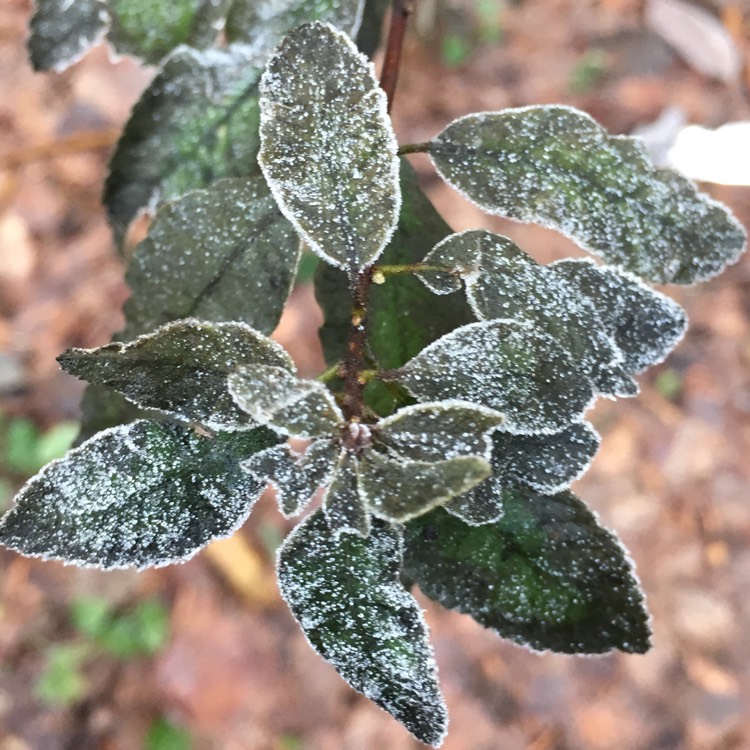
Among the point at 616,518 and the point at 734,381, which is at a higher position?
the point at 734,381

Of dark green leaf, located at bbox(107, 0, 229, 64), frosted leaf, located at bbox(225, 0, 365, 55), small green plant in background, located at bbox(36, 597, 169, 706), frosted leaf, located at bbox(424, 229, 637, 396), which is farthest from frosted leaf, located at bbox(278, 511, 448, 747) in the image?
small green plant in background, located at bbox(36, 597, 169, 706)

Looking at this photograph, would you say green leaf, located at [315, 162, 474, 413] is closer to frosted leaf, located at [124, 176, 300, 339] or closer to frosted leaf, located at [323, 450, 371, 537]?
frosted leaf, located at [124, 176, 300, 339]

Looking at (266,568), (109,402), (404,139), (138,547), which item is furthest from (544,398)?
(404,139)

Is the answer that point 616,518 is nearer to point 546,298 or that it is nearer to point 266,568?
point 266,568

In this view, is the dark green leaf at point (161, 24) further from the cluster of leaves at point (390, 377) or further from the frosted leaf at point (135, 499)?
the frosted leaf at point (135, 499)

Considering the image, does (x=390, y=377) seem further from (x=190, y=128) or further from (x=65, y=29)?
(x=65, y=29)

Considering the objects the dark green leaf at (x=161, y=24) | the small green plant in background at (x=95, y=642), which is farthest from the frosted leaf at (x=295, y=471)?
the small green plant in background at (x=95, y=642)

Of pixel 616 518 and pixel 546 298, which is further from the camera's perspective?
pixel 616 518
